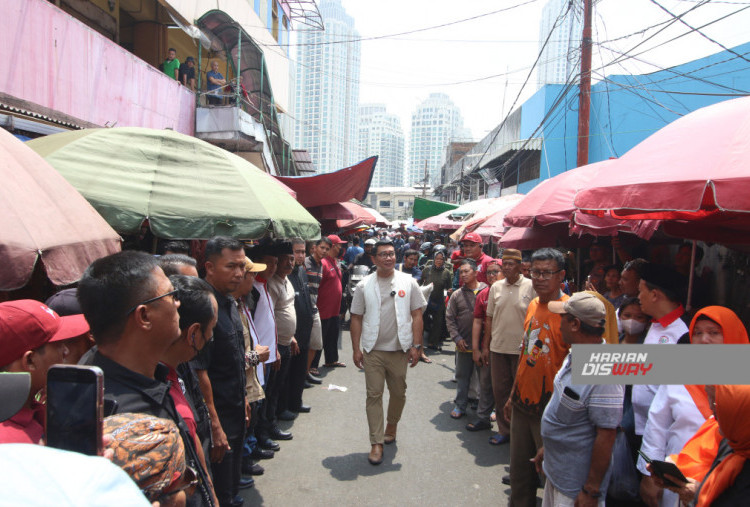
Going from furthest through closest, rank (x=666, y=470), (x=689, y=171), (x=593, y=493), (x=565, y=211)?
(x=565, y=211)
(x=593, y=493)
(x=689, y=171)
(x=666, y=470)

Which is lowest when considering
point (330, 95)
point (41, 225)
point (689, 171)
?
point (41, 225)

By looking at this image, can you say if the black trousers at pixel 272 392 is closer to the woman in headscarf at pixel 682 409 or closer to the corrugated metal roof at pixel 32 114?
the woman in headscarf at pixel 682 409

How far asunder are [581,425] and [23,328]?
2.55 m

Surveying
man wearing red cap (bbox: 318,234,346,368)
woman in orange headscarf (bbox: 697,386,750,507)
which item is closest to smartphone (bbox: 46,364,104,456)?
woman in orange headscarf (bbox: 697,386,750,507)

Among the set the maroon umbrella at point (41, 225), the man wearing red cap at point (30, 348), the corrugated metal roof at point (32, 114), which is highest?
the corrugated metal roof at point (32, 114)

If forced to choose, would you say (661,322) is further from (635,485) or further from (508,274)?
(508,274)

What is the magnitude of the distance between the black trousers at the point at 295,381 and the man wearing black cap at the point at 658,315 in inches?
134

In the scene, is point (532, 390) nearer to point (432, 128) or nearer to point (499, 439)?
point (499, 439)

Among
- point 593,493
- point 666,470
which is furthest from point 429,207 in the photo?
point 666,470

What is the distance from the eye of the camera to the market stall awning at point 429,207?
59.2 feet

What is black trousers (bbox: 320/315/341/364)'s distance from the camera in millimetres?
7087

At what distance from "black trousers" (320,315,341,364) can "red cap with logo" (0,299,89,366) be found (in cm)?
534

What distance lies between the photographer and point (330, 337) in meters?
7.21

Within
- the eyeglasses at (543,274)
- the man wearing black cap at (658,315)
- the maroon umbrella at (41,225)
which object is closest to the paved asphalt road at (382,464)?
the man wearing black cap at (658,315)
